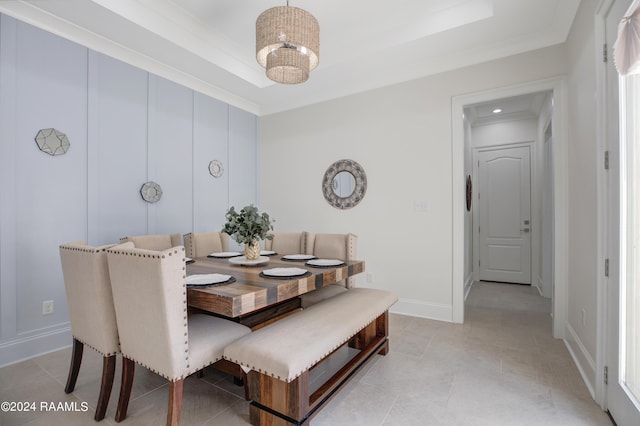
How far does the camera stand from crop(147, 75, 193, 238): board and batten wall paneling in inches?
129

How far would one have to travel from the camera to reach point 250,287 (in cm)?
159

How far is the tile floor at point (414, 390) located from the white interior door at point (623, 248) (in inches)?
11.9

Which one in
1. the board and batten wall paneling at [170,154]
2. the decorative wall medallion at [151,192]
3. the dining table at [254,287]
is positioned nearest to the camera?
the dining table at [254,287]

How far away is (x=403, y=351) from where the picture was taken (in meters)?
2.49

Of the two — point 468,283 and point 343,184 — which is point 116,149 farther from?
→ point 468,283

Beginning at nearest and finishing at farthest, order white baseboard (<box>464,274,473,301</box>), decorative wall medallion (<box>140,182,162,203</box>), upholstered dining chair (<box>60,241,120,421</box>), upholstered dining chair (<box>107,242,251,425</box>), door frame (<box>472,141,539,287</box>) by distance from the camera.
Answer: upholstered dining chair (<box>107,242,251,425</box>) → upholstered dining chair (<box>60,241,120,421</box>) → decorative wall medallion (<box>140,182,162,203</box>) → white baseboard (<box>464,274,473,301</box>) → door frame (<box>472,141,539,287</box>)

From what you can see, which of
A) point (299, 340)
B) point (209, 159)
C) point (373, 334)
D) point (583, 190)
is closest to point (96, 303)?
point (299, 340)

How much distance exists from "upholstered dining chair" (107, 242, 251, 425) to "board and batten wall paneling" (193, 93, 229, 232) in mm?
2305

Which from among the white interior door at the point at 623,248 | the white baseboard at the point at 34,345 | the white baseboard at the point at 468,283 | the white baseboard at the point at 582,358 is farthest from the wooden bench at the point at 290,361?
the white baseboard at the point at 468,283

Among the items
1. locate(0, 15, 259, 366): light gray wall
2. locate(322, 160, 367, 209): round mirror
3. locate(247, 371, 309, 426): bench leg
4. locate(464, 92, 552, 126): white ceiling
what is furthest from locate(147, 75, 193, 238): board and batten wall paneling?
locate(464, 92, 552, 126): white ceiling

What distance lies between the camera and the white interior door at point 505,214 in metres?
4.96

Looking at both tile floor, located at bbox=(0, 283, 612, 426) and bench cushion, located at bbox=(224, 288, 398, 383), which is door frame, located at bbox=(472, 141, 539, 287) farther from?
bench cushion, located at bbox=(224, 288, 398, 383)

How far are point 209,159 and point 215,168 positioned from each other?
0.46 ft

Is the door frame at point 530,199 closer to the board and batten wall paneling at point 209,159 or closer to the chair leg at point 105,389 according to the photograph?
the board and batten wall paneling at point 209,159
